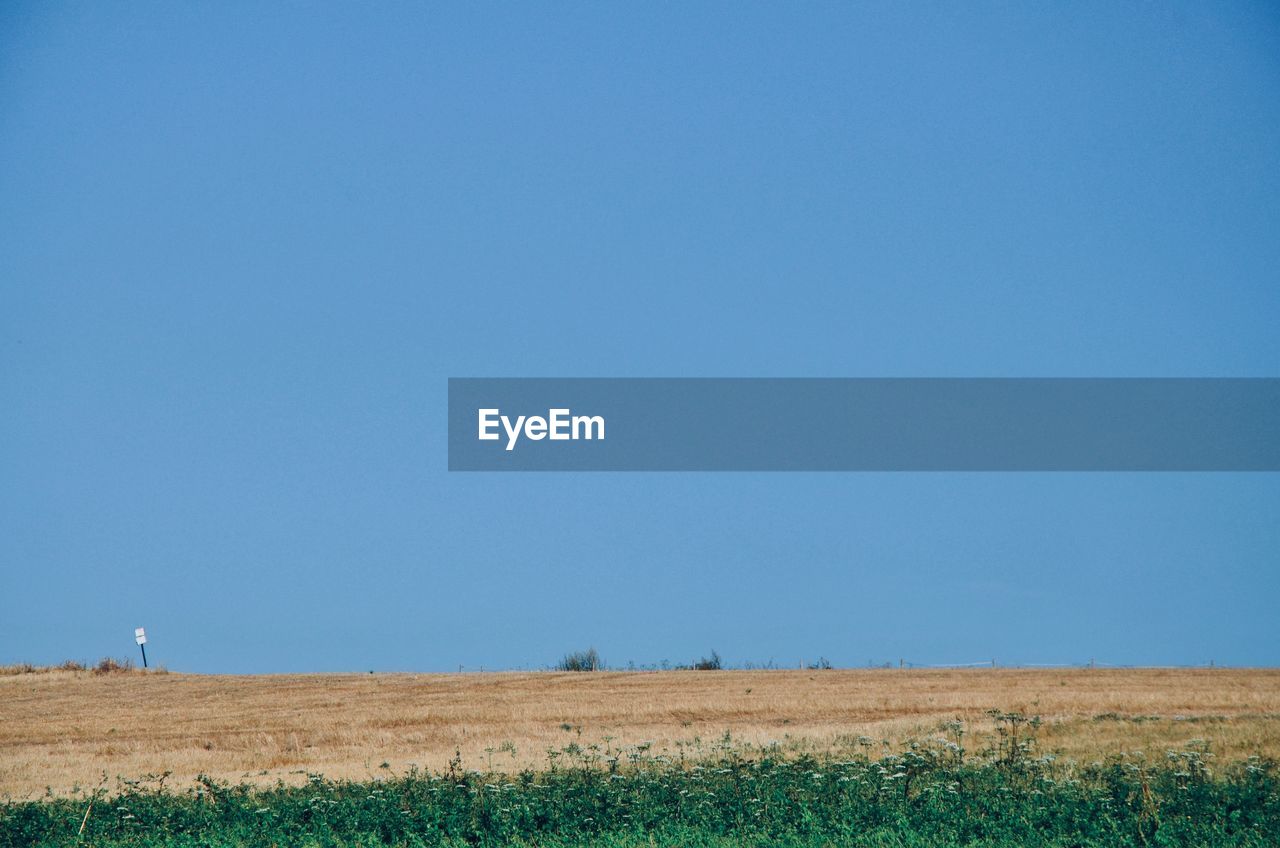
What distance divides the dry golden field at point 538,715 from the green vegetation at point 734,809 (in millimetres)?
4428

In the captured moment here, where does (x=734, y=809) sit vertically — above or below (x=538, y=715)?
above

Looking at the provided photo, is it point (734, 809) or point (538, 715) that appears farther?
point (538, 715)

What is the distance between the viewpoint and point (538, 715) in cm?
4188

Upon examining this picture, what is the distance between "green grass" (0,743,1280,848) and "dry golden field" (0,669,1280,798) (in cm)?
451

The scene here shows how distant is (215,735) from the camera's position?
39.9 meters

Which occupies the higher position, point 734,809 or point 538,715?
point 734,809

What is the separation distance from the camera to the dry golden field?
2927 centimetres

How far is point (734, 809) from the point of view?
1802cm

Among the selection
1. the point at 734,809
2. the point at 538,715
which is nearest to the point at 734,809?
the point at 734,809

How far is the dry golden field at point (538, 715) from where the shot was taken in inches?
1152

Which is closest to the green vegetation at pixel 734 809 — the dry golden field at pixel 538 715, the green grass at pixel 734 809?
the green grass at pixel 734 809

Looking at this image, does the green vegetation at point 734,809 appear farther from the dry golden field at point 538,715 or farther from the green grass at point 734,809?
the dry golden field at point 538,715

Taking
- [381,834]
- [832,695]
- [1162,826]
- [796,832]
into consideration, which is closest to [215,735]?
[832,695]

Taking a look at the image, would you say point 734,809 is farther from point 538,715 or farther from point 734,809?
point 538,715
